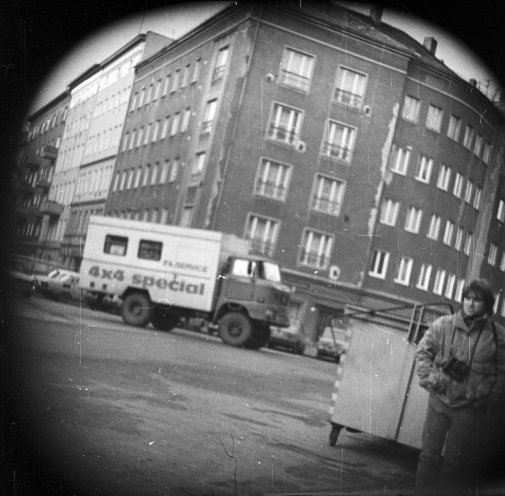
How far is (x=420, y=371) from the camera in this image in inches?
137

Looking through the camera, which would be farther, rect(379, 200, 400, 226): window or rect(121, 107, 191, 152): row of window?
rect(121, 107, 191, 152): row of window

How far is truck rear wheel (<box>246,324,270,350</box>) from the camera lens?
827cm

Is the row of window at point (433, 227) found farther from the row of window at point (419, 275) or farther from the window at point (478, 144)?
the window at point (478, 144)

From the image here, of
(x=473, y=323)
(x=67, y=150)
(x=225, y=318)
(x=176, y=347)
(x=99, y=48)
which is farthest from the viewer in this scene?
(x=225, y=318)

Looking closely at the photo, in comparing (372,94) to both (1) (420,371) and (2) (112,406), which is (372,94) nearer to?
(1) (420,371)

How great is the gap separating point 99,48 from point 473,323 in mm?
2339

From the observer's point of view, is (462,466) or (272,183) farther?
(272,183)

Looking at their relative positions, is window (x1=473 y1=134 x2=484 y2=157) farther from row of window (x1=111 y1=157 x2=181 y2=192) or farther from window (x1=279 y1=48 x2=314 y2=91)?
row of window (x1=111 y1=157 x2=181 y2=192)

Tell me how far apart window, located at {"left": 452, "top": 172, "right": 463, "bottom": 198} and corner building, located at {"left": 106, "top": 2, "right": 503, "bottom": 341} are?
0.01 meters

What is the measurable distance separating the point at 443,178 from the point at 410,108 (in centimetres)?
43

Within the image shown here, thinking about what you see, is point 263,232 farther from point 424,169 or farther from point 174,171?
point 424,169

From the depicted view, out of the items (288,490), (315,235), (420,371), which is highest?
(315,235)

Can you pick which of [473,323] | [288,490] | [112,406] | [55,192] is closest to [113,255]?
[55,192]

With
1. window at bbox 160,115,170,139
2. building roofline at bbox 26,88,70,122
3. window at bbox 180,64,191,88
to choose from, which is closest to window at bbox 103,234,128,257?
window at bbox 160,115,170,139
